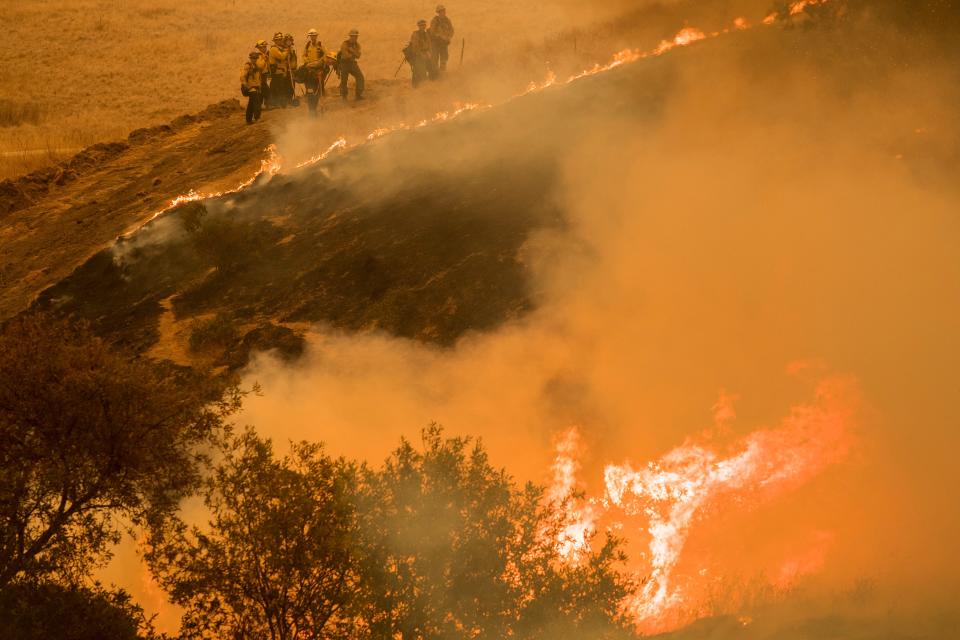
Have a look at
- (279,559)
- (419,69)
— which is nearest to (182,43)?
(419,69)

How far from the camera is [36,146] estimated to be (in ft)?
109

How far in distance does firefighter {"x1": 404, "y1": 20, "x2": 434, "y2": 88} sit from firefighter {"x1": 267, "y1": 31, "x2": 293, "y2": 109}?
13.0 ft

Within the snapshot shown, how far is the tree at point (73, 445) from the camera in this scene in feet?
34.0

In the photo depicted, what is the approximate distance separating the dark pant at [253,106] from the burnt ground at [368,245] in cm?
408

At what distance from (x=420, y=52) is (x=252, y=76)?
5.69 meters

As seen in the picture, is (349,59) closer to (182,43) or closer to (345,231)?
(345,231)

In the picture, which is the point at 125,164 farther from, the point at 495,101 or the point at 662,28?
the point at 662,28

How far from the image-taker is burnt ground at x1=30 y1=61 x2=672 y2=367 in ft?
62.4

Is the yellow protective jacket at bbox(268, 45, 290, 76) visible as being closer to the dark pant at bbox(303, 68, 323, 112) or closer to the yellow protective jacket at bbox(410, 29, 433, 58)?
the dark pant at bbox(303, 68, 323, 112)

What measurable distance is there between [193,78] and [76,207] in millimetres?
17503

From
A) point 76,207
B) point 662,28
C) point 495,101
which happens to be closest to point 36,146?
point 76,207

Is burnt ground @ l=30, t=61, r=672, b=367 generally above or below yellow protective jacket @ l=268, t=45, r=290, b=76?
below

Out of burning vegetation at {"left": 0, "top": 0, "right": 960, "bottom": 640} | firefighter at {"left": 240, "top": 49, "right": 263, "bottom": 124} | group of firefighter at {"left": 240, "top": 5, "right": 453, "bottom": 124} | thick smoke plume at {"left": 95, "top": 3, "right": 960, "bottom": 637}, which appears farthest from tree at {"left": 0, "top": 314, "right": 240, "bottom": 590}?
group of firefighter at {"left": 240, "top": 5, "right": 453, "bottom": 124}

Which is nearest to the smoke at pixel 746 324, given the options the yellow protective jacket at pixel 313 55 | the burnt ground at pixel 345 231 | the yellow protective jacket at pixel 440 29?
the burnt ground at pixel 345 231
